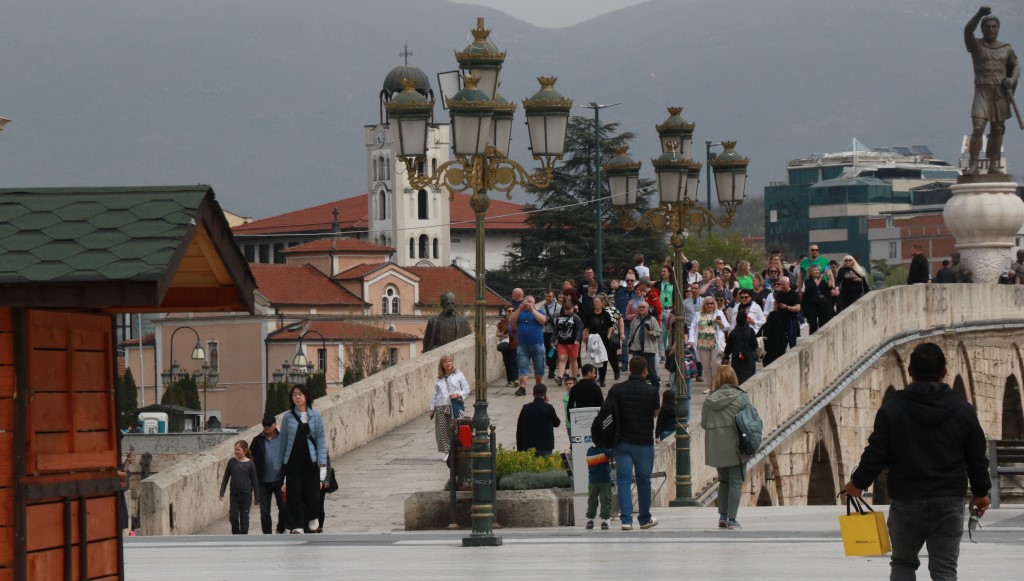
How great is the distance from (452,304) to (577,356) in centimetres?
187

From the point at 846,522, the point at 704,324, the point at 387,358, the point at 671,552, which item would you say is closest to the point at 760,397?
the point at 704,324

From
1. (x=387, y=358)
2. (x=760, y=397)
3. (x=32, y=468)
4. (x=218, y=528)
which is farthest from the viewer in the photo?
(x=387, y=358)

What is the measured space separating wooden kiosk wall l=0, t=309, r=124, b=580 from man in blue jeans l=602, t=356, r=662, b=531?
713cm

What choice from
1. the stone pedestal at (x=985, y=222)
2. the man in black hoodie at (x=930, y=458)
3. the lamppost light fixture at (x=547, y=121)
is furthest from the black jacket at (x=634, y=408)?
the stone pedestal at (x=985, y=222)

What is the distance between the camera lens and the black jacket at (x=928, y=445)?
8992 millimetres

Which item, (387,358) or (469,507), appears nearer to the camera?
(469,507)

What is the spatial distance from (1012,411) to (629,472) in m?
24.2

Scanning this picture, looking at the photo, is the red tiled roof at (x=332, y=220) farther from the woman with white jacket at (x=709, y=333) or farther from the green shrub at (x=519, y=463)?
the green shrub at (x=519, y=463)

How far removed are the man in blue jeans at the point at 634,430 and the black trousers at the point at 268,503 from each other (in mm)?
3295

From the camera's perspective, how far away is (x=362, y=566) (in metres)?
13.2

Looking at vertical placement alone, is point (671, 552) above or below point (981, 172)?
below

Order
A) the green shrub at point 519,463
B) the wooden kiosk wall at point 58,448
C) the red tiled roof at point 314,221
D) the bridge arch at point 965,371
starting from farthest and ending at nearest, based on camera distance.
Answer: the red tiled roof at point 314,221, the bridge arch at point 965,371, the green shrub at point 519,463, the wooden kiosk wall at point 58,448

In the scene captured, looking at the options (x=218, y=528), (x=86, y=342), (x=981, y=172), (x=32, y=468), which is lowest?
(x=218, y=528)

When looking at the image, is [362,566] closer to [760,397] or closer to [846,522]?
[846,522]
